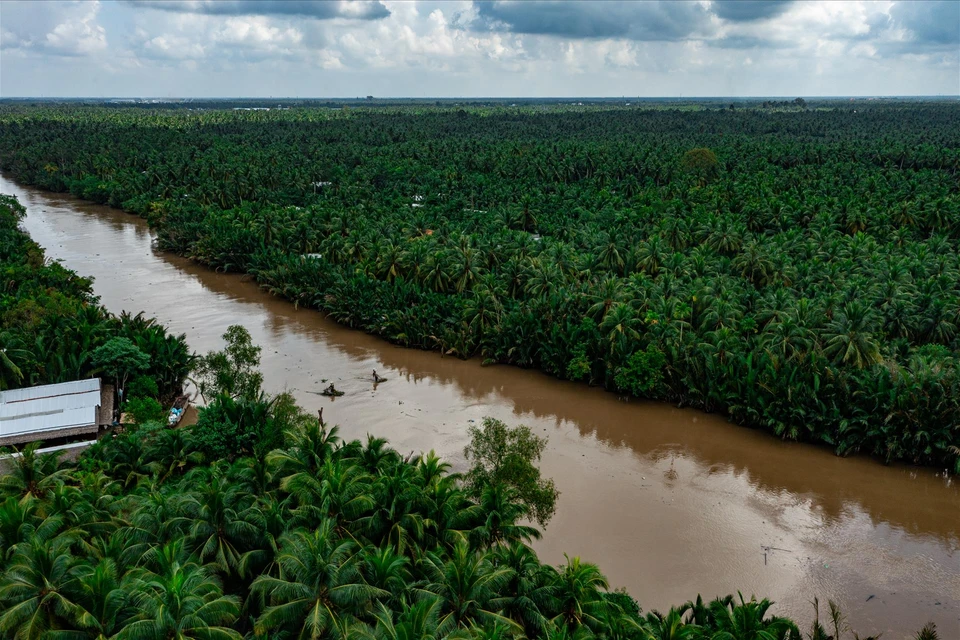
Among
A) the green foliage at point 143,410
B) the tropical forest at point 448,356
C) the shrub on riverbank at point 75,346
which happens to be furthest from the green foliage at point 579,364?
the green foliage at point 143,410

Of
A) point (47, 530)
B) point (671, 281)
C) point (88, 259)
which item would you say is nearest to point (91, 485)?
point (47, 530)

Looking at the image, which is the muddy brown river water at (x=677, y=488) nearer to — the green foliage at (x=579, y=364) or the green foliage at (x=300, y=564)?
the green foliage at (x=579, y=364)

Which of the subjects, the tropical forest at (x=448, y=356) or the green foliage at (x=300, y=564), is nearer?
the green foliage at (x=300, y=564)

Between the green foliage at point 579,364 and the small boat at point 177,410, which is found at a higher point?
the green foliage at point 579,364

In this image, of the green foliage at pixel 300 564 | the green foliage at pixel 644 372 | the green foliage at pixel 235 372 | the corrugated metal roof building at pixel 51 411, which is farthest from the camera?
the green foliage at pixel 644 372

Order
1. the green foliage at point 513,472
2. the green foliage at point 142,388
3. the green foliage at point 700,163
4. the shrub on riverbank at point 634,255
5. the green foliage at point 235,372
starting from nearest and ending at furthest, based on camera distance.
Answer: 1. the green foliage at point 513,472
2. the green foliage at point 235,372
3. the green foliage at point 142,388
4. the shrub on riverbank at point 634,255
5. the green foliage at point 700,163

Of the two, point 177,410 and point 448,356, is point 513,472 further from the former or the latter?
point 448,356

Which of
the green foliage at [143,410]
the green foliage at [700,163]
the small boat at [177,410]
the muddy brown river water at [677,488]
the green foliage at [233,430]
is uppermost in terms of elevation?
the green foliage at [700,163]

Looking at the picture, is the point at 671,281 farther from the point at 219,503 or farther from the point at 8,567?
the point at 8,567
